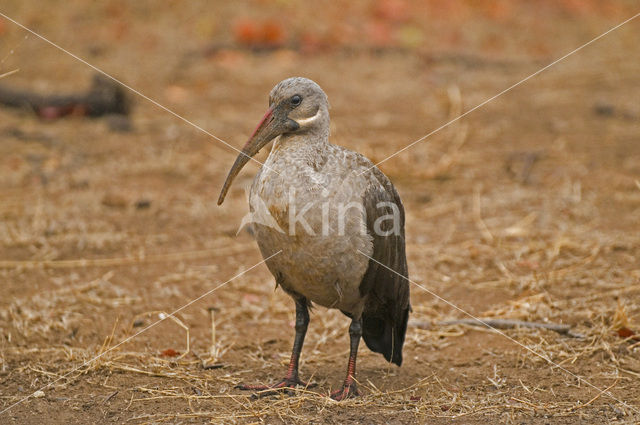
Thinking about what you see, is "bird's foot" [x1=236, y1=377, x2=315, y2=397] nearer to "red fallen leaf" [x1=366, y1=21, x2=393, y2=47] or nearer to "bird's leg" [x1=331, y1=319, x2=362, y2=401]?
"bird's leg" [x1=331, y1=319, x2=362, y2=401]

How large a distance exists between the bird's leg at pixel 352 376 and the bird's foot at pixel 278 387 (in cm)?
18

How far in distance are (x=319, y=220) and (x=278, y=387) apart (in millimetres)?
1021

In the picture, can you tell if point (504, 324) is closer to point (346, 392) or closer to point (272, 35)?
point (346, 392)

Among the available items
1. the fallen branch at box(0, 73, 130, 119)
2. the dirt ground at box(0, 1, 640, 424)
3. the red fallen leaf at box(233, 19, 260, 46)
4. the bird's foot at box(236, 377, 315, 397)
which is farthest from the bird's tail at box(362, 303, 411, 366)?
the red fallen leaf at box(233, 19, 260, 46)

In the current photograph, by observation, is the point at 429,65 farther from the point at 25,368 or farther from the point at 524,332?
the point at 25,368

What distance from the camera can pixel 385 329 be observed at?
458cm

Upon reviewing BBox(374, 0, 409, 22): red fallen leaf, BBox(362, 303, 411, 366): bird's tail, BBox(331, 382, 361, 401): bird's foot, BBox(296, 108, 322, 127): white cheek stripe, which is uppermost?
BBox(374, 0, 409, 22): red fallen leaf

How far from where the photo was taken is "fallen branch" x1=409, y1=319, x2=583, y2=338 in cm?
489

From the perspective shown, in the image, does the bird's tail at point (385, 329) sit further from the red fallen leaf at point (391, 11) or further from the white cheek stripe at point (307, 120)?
the red fallen leaf at point (391, 11)

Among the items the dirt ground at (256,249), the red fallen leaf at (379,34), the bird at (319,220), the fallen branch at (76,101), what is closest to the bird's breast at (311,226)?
the bird at (319,220)

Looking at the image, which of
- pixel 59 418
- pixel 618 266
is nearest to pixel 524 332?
pixel 618 266

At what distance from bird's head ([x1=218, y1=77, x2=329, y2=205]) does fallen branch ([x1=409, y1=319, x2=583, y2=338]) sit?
67.9 inches

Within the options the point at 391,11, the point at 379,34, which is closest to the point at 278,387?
the point at 379,34

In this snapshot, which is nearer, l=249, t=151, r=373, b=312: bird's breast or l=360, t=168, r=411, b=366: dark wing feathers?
l=249, t=151, r=373, b=312: bird's breast
